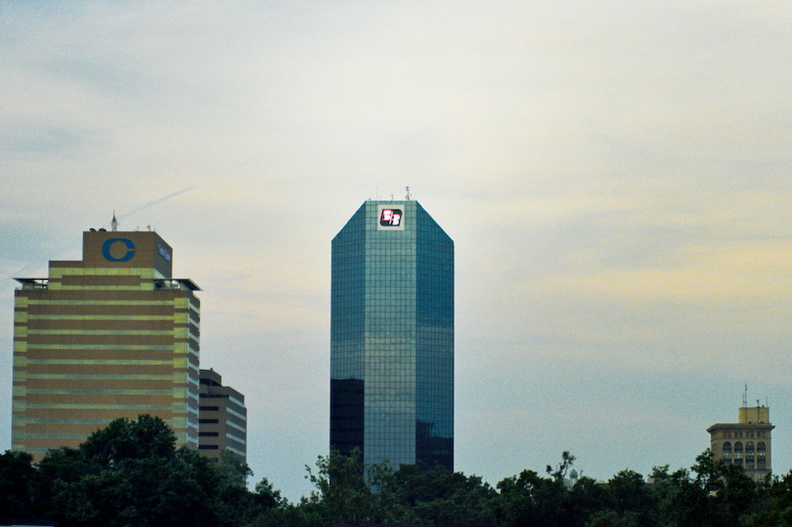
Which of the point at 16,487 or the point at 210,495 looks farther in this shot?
the point at 210,495

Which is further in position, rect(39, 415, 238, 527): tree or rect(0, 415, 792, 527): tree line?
rect(39, 415, 238, 527): tree

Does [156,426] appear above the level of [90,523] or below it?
above

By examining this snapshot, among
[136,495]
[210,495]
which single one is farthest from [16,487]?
[210,495]

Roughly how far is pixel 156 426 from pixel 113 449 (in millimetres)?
6851

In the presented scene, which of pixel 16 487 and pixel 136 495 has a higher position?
pixel 16 487

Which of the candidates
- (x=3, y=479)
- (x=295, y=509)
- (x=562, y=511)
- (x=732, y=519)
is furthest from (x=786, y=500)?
(x=3, y=479)

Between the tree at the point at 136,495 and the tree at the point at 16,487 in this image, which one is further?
the tree at the point at 136,495

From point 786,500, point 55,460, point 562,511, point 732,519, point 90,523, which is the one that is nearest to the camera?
point 786,500

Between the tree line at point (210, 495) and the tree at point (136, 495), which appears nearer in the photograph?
the tree line at point (210, 495)

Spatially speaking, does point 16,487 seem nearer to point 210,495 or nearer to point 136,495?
point 136,495

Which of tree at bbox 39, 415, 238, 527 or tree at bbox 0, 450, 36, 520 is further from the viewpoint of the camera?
tree at bbox 39, 415, 238, 527

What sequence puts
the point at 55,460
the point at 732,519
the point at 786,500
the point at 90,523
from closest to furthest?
the point at 786,500 < the point at 732,519 < the point at 90,523 < the point at 55,460

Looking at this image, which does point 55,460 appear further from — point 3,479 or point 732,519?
point 732,519

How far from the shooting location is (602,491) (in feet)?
622
